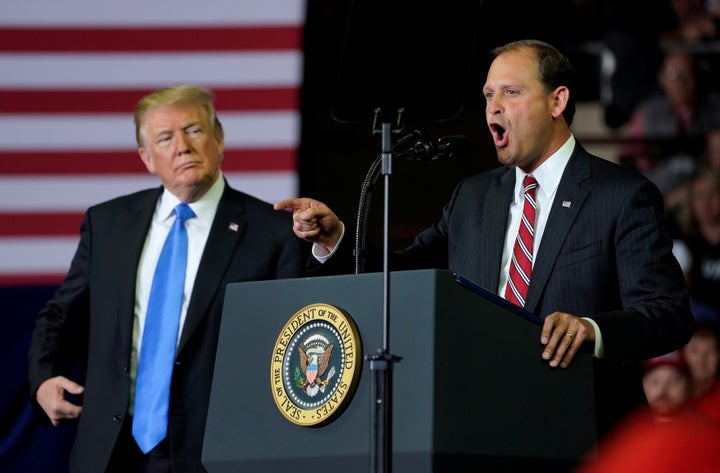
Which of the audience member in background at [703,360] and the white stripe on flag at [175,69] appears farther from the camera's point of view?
the audience member in background at [703,360]

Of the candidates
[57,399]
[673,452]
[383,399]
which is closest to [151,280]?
[57,399]

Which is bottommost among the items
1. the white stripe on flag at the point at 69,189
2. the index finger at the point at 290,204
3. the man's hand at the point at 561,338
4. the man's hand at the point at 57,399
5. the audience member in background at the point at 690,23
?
the man's hand at the point at 57,399

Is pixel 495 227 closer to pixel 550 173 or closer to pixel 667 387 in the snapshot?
pixel 550 173

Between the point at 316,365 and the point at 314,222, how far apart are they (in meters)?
0.41

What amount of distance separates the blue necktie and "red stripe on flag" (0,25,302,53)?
1552mm

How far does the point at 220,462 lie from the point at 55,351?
131 cm

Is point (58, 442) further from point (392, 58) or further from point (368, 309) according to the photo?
point (368, 309)

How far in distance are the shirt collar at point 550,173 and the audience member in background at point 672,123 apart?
2.74m

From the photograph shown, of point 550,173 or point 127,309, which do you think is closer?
point 550,173

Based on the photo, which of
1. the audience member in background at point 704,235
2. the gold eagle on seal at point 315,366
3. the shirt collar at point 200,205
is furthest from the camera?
the audience member in background at point 704,235

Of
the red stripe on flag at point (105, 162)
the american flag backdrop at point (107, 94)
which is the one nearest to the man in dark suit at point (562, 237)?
the red stripe on flag at point (105, 162)

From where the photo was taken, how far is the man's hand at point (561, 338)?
1922 mm

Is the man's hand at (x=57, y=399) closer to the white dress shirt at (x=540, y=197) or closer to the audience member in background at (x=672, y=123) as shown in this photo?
the white dress shirt at (x=540, y=197)

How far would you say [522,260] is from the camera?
7.77 ft
